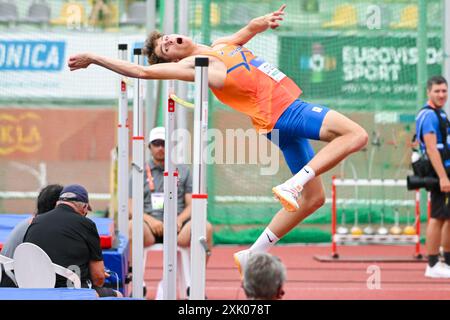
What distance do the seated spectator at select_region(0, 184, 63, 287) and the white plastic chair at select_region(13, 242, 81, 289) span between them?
1.63ft

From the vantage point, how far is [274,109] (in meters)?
6.80

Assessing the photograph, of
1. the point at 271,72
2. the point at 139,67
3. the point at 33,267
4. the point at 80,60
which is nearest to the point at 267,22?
the point at 271,72

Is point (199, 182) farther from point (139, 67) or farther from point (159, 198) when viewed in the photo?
point (159, 198)

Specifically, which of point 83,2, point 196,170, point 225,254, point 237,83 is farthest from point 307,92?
point 196,170

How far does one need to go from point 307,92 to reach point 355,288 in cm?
327

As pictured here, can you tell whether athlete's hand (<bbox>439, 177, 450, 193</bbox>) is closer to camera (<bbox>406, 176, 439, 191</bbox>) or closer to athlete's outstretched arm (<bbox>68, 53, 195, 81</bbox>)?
camera (<bbox>406, 176, 439, 191</bbox>)

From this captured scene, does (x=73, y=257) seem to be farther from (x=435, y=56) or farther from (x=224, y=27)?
(x=435, y=56)

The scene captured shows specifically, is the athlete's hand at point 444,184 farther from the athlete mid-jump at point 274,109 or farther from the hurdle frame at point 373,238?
the athlete mid-jump at point 274,109

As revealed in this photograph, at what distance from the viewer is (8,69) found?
12609 mm

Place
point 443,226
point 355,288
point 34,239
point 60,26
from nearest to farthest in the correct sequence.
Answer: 1. point 34,239
2. point 355,288
3. point 443,226
4. point 60,26

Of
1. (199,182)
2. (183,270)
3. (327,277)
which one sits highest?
(199,182)

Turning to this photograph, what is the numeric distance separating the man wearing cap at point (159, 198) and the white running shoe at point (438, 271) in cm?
254

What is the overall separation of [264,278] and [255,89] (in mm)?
2479

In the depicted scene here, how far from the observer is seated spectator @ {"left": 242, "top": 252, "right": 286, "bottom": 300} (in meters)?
4.54
